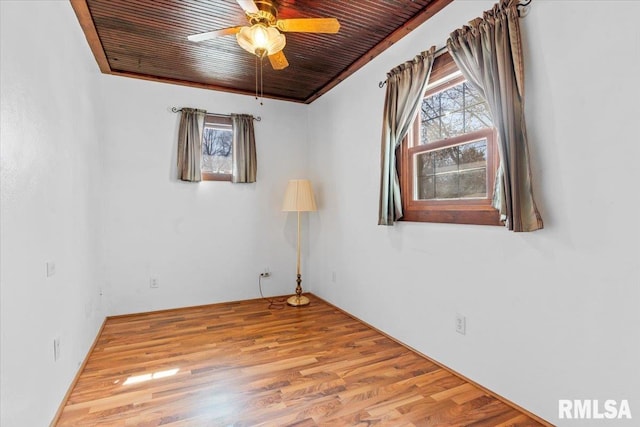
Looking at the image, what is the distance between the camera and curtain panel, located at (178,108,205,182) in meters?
3.80

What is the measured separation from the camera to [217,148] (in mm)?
4109

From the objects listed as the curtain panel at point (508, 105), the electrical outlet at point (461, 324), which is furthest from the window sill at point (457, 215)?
the electrical outlet at point (461, 324)

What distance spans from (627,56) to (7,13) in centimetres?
271

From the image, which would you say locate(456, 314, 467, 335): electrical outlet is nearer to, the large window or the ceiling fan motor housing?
the large window

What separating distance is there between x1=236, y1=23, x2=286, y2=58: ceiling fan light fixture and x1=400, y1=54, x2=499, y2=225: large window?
1.25 meters

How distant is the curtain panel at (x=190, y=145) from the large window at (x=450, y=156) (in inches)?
94.3

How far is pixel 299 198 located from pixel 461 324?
233 centimetres

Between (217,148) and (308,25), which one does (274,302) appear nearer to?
(217,148)

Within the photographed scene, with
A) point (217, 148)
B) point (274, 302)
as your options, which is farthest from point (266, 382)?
point (217, 148)

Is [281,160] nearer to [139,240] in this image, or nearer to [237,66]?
[237,66]

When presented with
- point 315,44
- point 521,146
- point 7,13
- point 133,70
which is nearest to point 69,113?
point 7,13

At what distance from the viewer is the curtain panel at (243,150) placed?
4.11m

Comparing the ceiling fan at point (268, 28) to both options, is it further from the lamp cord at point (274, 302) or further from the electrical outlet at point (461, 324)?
the lamp cord at point (274, 302)

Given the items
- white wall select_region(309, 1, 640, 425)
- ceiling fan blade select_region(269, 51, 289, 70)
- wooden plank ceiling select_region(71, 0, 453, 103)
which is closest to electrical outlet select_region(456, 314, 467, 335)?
white wall select_region(309, 1, 640, 425)
